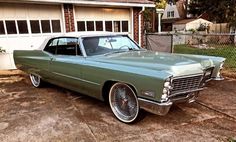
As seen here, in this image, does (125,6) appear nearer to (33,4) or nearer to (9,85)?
(33,4)

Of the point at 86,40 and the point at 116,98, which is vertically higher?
the point at 86,40

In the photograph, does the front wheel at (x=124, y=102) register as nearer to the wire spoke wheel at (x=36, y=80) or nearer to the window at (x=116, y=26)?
the wire spoke wheel at (x=36, y=80)

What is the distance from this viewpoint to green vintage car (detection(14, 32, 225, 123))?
3.30 metres

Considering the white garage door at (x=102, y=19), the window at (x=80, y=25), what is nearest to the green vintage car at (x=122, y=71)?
the window at (x=80, y=25)

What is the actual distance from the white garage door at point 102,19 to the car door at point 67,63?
16.9 ft

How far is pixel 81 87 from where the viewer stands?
15.0ft

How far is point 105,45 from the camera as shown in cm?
476

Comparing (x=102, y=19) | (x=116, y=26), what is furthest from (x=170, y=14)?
(x=102, y=19)

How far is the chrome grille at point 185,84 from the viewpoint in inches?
131

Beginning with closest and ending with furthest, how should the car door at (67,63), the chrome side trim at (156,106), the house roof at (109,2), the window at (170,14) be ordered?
the chrome side trim at (156,106) < the car door at (67,63) < the house roof at (109,2) < the window at (170,14)

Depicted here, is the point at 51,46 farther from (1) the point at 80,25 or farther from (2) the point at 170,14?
(2) the point at 170,14

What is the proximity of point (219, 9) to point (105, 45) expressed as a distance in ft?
87.4

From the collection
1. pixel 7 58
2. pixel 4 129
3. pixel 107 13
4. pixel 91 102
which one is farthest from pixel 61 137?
pixel 107 13

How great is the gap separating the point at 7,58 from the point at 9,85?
278 cm
